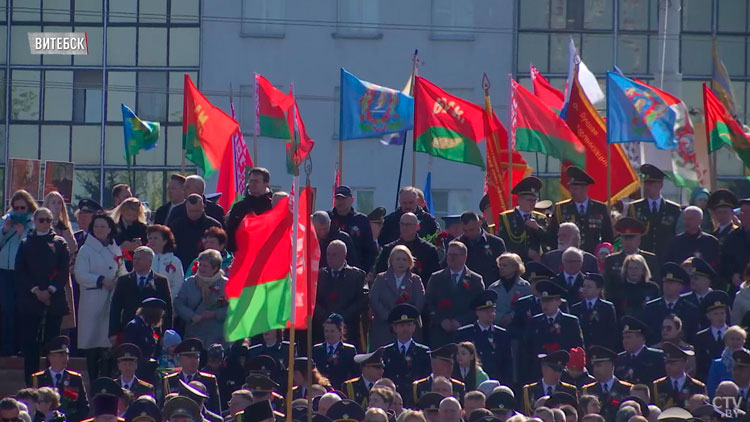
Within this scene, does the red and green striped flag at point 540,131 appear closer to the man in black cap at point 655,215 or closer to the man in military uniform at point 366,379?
the man in black cap at point 655,215

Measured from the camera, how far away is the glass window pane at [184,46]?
4072 centimetres

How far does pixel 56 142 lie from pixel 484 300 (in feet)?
95.1

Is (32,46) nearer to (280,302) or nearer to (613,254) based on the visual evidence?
(613,254)

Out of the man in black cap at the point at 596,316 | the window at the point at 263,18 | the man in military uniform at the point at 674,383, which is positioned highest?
the window at the point at 263,18

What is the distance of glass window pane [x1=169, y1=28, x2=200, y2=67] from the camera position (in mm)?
40719

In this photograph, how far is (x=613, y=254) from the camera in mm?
14789

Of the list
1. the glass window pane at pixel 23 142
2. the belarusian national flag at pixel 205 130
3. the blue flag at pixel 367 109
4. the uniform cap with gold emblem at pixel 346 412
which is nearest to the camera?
the uniform cap with gold emblem at pixel 346 412

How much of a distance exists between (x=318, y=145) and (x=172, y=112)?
4.07m

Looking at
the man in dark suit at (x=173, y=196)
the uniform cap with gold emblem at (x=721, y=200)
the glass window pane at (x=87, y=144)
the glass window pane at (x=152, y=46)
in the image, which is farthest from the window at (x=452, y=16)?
the man in dark suit at (x=173, y=196)

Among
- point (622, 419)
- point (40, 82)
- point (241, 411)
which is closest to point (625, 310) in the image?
point (622, 419)

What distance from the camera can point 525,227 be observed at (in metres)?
15.5

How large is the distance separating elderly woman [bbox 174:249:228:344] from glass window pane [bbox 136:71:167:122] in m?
27.2

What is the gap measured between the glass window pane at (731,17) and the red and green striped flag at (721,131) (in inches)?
905

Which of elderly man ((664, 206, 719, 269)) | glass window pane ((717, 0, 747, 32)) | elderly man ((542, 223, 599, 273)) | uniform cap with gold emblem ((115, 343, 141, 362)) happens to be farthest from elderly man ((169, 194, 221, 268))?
glass window pane ((717, 0, 747, 32))
